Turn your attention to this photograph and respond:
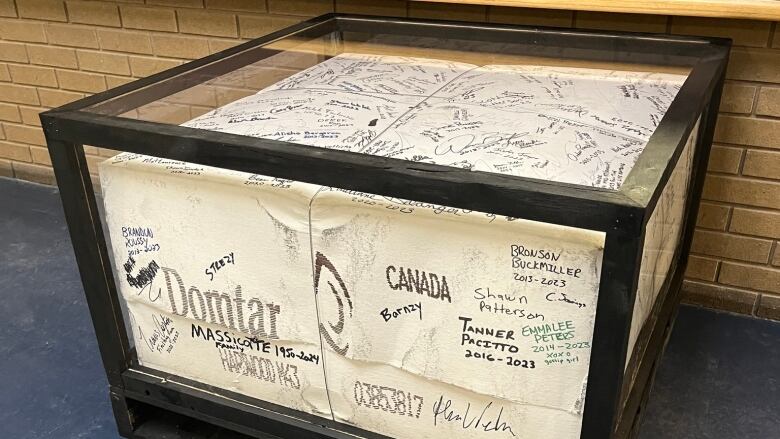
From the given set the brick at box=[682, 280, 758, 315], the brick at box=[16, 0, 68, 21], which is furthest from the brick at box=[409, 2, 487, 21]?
the brick at box=[16, 0, 68, 21]

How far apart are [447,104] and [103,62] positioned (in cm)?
176

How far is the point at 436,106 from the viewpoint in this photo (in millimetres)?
1561

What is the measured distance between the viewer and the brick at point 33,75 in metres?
2.92

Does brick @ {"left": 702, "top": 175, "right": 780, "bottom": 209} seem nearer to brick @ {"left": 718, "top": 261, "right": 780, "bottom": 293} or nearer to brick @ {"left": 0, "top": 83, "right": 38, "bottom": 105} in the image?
brick @ {"left": 718, "top": 261, "right": 780, "bottom": 293}

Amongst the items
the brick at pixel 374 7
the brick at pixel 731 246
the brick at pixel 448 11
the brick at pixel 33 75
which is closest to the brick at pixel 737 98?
the brick at pixel 731 246

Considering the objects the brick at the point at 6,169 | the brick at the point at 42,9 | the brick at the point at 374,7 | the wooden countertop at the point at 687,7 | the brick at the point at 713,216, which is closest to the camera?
the wooden countertop at the point at 687,7

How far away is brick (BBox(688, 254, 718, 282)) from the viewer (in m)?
2.19

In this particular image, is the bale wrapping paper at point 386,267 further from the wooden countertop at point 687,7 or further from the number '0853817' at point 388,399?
the wooden countertop at point 687,7

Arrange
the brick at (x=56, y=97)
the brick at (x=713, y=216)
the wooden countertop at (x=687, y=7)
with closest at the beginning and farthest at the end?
1. the wooden countertop at (x=687, y=7)
2. the brick at (x=713, y=216)
3. the brick at (x=56, y=97)

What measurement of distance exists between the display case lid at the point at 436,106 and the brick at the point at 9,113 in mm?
1682

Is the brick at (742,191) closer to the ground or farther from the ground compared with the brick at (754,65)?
closer to the ground

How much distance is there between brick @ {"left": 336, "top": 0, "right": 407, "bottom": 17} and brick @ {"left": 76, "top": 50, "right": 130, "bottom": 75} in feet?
3.13

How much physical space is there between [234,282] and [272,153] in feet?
1.08

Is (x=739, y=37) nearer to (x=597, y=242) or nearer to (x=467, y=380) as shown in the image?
(x=597, y=242)
